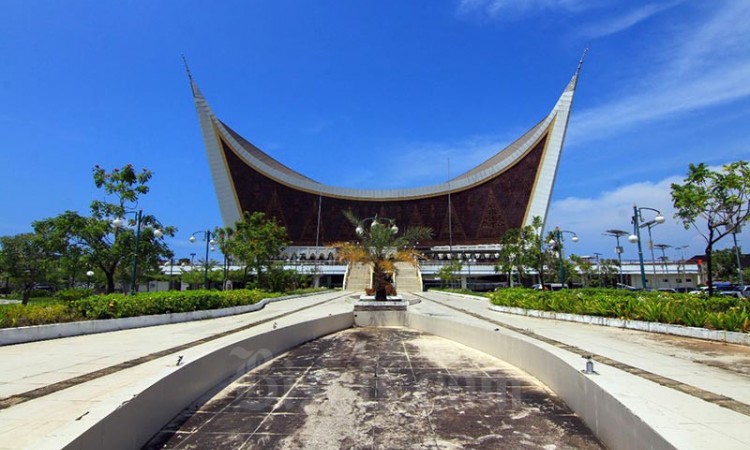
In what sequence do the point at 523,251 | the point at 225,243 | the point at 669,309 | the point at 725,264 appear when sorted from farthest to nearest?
1. the point at 725,264
2. the point at 523,251
3. the point at 225,243
4. the point at 669,309

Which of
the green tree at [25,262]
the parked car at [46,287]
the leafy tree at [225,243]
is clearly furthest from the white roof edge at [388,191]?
the green tree at [25,262]

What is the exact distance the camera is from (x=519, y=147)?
48.7 m

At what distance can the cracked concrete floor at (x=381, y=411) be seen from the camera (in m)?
3.70

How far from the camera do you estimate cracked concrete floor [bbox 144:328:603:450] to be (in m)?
3.70

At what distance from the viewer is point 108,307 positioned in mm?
10523

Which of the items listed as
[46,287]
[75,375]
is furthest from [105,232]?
[46,287]

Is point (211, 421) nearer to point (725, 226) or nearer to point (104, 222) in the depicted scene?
point (725, 226)

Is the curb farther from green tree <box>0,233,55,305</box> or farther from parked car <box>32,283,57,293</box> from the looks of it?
parked car <box>32,283,57,293</box>

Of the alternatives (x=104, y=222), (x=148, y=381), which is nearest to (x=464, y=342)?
(x=148, y=381)

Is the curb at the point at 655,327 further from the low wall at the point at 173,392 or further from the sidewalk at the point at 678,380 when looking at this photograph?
the low wall at the point at 173,392

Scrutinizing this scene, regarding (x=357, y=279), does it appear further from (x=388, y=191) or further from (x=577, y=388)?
(x=577, y=388)

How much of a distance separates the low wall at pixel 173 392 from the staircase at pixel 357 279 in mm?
28432

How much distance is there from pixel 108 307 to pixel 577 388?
10449 millimetres

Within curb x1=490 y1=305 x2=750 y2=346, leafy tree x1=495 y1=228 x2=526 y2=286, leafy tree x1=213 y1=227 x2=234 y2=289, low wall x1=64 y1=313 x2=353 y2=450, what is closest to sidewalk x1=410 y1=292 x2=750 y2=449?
curb x1=490 y1=305 x2=750 y2=346
